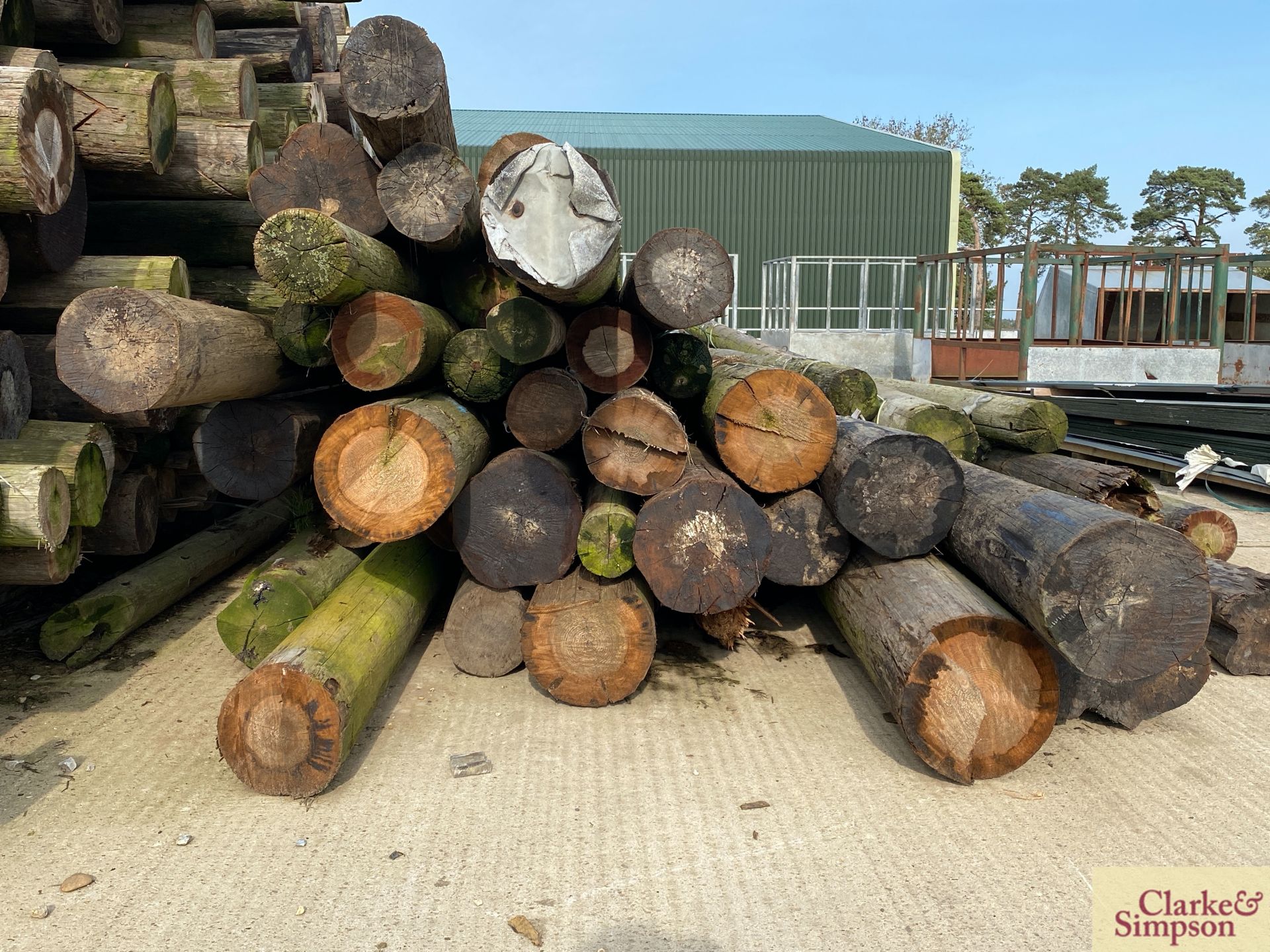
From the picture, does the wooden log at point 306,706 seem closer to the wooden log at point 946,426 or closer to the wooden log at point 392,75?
the wooden log at point 392,75

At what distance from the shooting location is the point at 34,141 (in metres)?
3.51

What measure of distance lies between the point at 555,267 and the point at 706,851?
2.09m

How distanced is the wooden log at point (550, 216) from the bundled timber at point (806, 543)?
5.10 ft

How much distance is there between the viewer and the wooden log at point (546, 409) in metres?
4.11

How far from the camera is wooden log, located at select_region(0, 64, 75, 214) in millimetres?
3389

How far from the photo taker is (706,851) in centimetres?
297

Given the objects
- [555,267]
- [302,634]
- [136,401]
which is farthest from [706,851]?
[136,401]

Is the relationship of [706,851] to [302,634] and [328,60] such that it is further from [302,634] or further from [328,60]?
[328,60]

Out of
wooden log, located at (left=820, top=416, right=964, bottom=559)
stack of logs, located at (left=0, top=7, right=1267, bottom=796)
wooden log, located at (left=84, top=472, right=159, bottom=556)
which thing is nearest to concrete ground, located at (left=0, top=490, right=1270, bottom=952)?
stack of logs, located at (left=0, top=7, right=1267, bottom=796)

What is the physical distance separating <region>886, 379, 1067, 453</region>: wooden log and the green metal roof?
58.7 ft

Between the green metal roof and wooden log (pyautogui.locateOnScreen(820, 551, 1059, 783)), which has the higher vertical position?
the green metal roof

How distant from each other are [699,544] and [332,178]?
2.49 metres

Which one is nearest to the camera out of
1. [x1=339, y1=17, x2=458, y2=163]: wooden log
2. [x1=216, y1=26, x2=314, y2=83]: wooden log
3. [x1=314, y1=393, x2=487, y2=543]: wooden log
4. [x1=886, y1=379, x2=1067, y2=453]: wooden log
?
[x1=314, y1=393, x2=487, y2=543]: wooden log

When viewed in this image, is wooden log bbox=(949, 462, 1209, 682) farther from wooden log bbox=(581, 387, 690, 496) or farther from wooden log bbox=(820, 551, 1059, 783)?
wooden log bbox=(581, 387, 690, 496)
